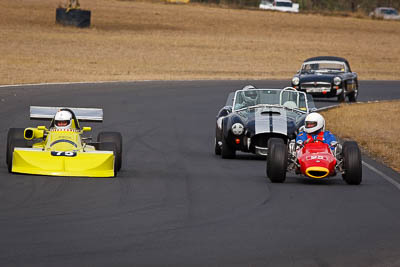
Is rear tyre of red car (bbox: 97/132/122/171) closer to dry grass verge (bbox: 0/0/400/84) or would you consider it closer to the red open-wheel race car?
the red open-wheel race car

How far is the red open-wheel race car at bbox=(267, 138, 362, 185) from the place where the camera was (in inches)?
536

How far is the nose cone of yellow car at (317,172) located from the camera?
44.4 ft

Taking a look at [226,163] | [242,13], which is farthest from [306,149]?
[242,13]

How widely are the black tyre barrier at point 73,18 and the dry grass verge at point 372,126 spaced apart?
31732mm

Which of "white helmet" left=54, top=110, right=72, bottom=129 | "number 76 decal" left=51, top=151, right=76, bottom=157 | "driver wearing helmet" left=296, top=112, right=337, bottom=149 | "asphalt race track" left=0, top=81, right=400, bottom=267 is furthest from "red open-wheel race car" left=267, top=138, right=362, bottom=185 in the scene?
"white helmet" left=54, top=110, right=72, bottom=129

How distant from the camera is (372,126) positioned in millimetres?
24875

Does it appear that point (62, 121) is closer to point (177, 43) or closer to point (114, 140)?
point (114, 140)

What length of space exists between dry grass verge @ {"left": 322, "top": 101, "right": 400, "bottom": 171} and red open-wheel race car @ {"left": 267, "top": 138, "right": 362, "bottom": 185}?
2.87 m

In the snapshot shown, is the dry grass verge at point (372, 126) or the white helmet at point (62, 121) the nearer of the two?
the white helmet at point (62, 121)

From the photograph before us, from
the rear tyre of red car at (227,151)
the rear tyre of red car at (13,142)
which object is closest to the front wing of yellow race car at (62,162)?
the rear tyre of red car at (13,142)

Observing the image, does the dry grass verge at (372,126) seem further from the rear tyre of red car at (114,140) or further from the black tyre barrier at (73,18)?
the black tyre barrier at (73,18)

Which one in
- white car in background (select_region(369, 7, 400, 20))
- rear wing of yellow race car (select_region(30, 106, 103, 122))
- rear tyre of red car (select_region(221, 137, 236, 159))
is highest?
white car in background (select_region(369, 7, 400, 20))

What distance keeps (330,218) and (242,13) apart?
66007 mm

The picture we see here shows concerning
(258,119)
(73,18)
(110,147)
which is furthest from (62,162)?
(73,18)
